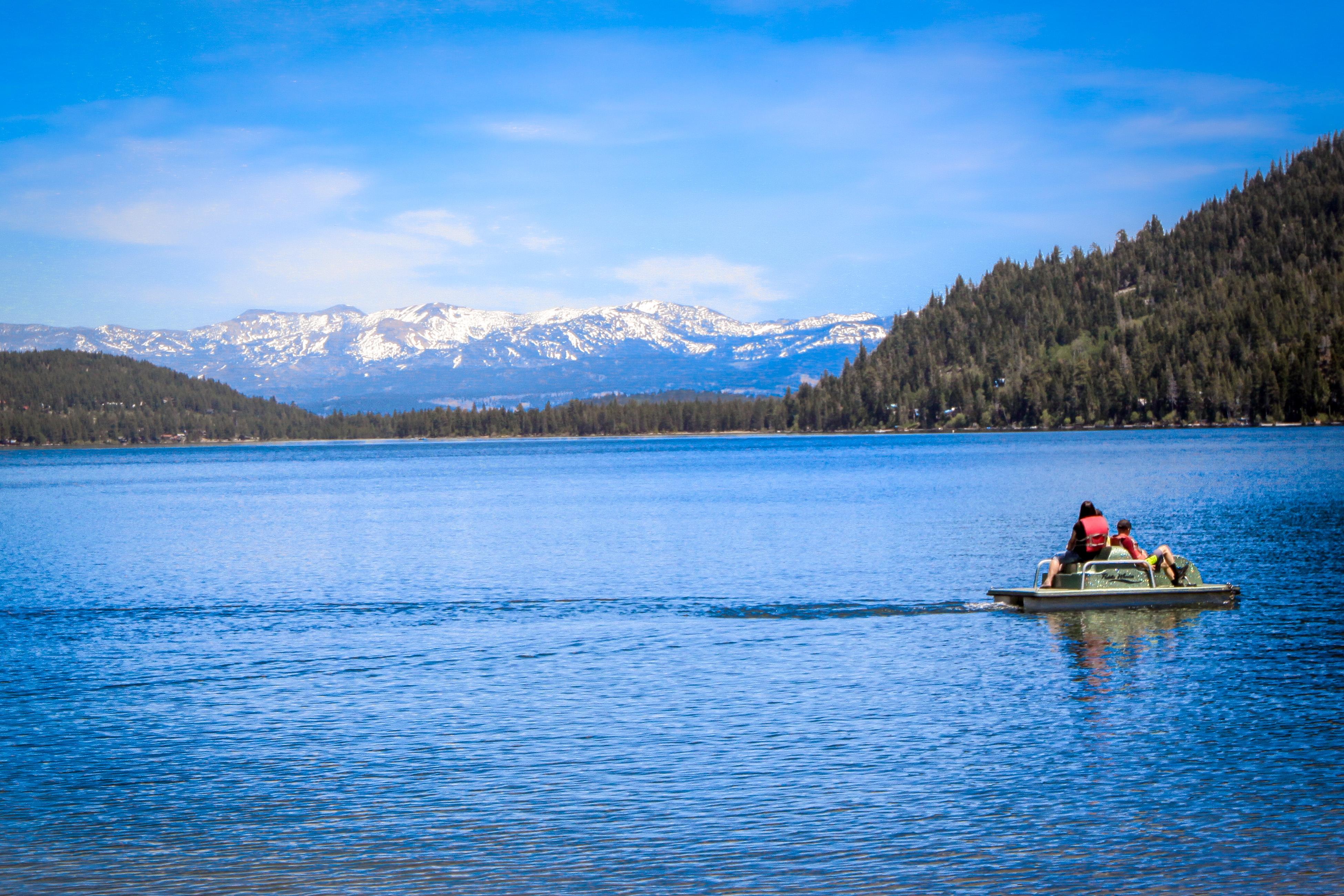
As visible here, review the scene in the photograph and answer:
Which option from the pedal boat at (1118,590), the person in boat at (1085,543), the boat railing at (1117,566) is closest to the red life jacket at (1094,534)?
the person in boat at (1085,543)

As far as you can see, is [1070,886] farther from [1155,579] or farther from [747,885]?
[1155,579]

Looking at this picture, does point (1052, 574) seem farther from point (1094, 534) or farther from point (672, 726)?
point (672, 726)

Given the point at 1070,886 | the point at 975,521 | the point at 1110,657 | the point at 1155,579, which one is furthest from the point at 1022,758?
the point at 975,521

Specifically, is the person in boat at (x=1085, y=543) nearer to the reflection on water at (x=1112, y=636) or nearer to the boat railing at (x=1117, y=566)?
the boat railing at (x=1117, y=566)

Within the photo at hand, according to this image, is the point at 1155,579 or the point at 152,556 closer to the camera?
the point at 1155,579

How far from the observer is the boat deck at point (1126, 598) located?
36281mm

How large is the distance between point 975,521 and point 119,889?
63.3m

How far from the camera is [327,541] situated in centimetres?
7219

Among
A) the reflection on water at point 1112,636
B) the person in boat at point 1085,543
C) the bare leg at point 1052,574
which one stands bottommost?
the reflection on water at point 1112,636

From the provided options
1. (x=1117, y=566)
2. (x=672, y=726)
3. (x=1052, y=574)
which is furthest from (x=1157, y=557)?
(x=672, y=726)

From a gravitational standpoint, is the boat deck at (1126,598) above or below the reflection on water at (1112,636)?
above

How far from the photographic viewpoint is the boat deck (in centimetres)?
3628

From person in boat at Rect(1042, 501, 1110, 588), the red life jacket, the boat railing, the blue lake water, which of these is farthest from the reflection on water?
the red life jacket

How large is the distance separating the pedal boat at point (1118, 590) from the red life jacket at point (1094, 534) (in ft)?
1.27
